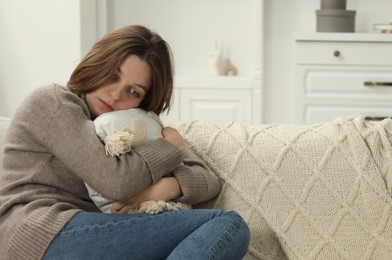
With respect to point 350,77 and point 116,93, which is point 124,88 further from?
point 350,77

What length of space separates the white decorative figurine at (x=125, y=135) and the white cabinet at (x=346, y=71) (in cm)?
223

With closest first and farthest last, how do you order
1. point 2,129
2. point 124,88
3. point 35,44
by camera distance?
point 124,88, point 2,129, point 35,44

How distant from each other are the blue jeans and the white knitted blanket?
0.31 meters

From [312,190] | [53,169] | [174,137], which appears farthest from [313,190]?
[53,169]

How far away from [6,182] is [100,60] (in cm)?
38

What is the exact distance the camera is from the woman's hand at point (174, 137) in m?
2.11

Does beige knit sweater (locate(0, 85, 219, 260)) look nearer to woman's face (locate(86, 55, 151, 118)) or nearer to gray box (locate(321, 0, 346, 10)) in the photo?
woman's face (locate(86, 55, 151, 118))

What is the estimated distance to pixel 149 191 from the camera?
200cm

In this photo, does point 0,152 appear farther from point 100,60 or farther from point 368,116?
point 368,116

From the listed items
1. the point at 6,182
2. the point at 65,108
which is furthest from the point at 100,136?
the point at 6,182

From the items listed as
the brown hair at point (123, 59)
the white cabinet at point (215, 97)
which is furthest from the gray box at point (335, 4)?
the brown hair at point (123, 59)

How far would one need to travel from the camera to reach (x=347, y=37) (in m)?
4.14

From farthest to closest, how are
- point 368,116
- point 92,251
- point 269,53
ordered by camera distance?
point 269,53 < point 368,116 < point 92,251

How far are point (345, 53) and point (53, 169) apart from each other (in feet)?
8.26
